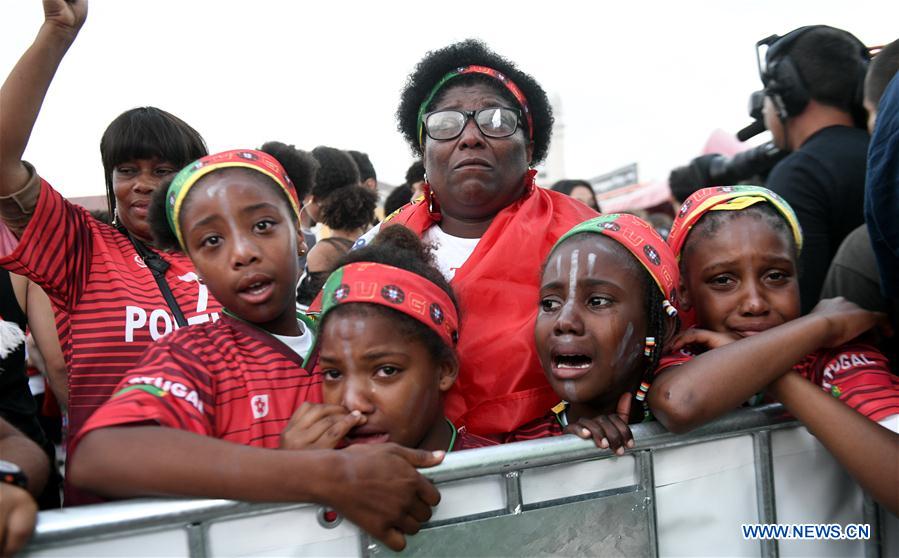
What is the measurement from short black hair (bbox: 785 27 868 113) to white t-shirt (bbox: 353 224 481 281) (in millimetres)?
1646

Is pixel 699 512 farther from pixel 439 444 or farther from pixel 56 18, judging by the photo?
pixel 56 18

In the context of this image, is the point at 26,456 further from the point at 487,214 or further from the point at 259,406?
the point at 487,214

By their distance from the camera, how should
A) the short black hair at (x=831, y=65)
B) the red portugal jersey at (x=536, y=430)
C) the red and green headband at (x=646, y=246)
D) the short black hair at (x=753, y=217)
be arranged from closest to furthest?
the red and green headband at (x=646, y=246), the red portugal jersey at (x=536, y=430), the short black hair at (x=753, y=217), the short black hair at (x=831, y=65)

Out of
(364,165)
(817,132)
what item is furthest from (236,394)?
(364,165)

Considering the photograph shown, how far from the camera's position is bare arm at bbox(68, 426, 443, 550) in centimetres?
149

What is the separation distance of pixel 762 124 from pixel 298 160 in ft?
7.26

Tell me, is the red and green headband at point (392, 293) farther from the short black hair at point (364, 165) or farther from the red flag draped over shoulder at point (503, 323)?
the short black hair at point (364, 165)

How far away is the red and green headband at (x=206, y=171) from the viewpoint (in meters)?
2.14

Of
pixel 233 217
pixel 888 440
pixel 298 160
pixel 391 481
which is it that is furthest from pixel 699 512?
pixel 298 160

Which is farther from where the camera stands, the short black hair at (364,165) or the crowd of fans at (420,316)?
the short black hair at (364,165)

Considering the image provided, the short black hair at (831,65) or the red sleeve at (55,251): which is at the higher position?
the short black hair at (831,65)

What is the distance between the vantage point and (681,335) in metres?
2.12

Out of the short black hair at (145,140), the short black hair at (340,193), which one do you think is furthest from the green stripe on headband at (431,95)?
the short black hair at (340,193)

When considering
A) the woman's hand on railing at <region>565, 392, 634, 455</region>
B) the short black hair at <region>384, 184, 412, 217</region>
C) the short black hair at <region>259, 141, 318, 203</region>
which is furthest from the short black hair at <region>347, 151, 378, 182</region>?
the woman's hand on railing at <region>565, 392, 634, 455</region>
